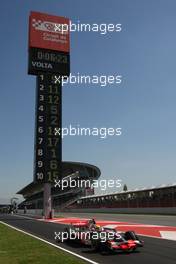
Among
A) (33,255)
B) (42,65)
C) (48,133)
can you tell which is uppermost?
(42,65)

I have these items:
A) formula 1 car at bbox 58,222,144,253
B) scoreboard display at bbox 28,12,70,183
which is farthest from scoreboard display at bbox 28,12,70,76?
formula 1 car at bbox 58,222,144,253

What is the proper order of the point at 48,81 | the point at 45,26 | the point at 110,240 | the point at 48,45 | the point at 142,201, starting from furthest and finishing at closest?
the point at 142,201, the point at 45,26, the point at 48,45, the point at 48,81, the point at 110,240

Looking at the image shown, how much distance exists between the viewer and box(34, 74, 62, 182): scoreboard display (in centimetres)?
4422

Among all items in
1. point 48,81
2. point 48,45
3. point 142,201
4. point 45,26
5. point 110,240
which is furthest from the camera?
point 142,201

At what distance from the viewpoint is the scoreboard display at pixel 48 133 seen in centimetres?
4422

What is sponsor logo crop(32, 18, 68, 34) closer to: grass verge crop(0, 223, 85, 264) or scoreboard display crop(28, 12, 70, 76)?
scoreboard display crop(28, 12, 70, 76)

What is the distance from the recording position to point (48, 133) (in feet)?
148

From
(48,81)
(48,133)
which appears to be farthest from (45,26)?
(48,133)

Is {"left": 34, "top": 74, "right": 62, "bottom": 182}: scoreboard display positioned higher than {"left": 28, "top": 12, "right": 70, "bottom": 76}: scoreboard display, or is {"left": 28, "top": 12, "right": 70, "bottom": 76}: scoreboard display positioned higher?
{"left": 28, "top": 12, "right": 70, "bottom": 76}: scoreboard display

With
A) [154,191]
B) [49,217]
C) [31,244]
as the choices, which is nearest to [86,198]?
[154,191]

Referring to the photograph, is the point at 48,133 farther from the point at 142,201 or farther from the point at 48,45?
the point at 142,201

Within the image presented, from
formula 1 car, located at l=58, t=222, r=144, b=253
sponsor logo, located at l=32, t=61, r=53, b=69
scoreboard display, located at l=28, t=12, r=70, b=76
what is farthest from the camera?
scoreboard display, located at l=28, t=12, r=70, b=76

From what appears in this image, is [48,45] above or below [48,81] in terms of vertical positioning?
above

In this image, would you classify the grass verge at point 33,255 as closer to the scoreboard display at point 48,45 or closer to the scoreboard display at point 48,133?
the scoreboard display at point 48,133
